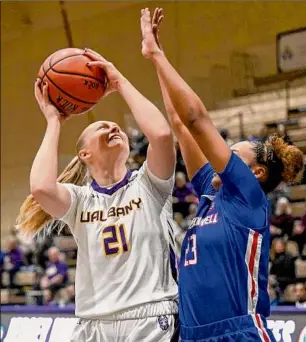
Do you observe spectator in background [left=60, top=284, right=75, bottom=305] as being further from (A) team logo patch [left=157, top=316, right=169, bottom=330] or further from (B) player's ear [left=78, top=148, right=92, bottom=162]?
(A) team logo patch [left=157, top=316, right=169, bottom=330]

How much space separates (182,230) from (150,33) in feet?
24.5

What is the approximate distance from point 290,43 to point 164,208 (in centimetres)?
867

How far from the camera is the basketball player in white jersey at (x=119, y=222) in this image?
2779 millimetres

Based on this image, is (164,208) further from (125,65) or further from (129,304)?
(125,65)

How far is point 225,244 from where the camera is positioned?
2.55m

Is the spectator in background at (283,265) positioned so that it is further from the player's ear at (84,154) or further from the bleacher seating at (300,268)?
the player's ear at (84,154)

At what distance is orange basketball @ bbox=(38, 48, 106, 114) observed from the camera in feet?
9.84

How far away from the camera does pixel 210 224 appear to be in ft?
8.60

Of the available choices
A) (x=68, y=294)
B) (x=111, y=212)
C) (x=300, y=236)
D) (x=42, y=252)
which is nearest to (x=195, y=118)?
(x=111, y=212)

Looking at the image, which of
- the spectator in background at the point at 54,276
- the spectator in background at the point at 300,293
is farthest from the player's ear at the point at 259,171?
the spectator in background at the point at 54,276

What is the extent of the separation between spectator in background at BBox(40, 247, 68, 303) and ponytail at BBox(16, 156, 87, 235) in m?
7.53

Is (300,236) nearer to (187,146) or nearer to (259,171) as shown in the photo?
(187,146)

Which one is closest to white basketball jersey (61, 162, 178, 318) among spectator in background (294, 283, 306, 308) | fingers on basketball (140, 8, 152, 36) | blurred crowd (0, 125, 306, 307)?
fingers on basketball (140, 8, 152, 36)

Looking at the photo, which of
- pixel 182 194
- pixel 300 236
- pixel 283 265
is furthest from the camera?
pixel 182 194
